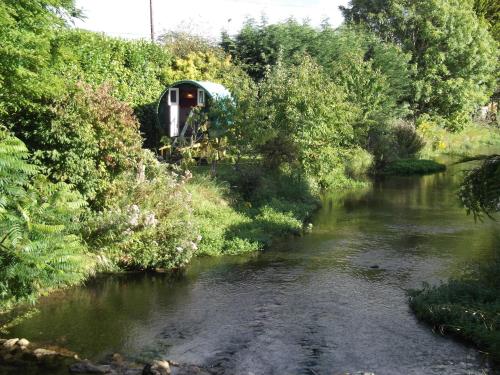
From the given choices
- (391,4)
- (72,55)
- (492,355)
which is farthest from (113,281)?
(391,4)

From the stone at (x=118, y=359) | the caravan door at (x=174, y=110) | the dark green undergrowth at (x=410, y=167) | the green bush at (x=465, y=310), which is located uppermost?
the caravan door at (x=174, y=110)

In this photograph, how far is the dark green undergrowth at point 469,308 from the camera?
9477 millimetres

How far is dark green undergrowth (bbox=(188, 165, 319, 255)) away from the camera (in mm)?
16141

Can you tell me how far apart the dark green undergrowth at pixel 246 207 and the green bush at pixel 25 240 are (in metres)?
5.55

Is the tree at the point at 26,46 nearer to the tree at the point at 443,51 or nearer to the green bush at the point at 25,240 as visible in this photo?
the green bush at the point at 25,240

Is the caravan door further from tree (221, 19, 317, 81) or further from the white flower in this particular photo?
the white flower

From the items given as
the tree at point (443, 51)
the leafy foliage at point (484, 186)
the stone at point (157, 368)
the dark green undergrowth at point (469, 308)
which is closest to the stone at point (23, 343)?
the stone at point (157, 368)

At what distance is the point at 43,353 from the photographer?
924 cm

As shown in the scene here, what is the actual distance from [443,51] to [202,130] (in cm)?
2702

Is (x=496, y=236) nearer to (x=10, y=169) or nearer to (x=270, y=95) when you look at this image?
(x=270, y=95)

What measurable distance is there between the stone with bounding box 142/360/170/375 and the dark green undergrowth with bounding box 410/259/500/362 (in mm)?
5016

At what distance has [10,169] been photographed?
957 centimetres

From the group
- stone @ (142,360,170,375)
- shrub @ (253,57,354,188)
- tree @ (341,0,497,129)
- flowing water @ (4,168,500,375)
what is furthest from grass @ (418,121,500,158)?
stone @ (142,360,170,375)

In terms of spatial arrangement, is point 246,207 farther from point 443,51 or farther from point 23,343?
point 443,51
